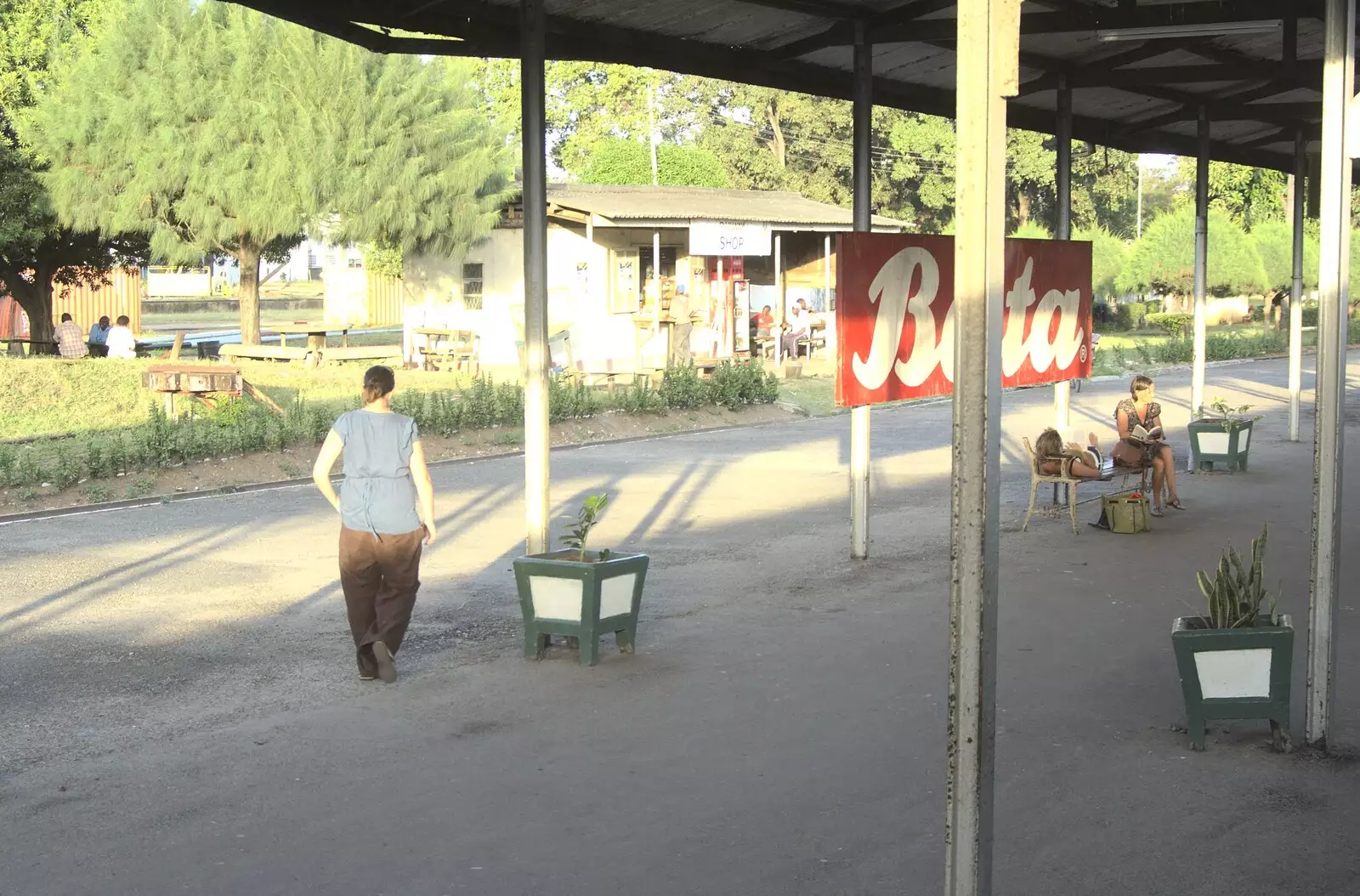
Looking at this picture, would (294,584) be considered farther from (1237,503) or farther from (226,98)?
(226,98)

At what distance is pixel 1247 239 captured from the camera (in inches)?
2120

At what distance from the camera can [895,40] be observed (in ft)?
38.6

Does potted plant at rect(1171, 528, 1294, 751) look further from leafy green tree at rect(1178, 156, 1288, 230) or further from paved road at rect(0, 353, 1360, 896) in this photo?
leafy green tree at rect(1178, 156, 1288, 230)

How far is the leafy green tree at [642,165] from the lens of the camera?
5631 cm

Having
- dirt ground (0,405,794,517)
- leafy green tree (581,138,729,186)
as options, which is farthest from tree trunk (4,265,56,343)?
leafy green tree (581,138,729,186)

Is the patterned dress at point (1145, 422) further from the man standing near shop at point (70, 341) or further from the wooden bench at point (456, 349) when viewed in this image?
the man standing near shop at point (70, 341)

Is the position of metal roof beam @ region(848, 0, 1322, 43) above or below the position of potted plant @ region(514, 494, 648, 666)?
above

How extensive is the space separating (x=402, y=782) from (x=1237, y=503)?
10719 mm

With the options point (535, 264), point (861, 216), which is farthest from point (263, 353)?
point (535, 264)

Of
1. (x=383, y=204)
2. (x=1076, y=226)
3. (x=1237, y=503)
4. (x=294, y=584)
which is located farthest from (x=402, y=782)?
(x=1076, y=226)

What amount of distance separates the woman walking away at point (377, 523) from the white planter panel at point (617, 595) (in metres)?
1.03

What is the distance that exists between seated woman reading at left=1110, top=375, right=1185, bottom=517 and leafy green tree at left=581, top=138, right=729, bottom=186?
139 ft

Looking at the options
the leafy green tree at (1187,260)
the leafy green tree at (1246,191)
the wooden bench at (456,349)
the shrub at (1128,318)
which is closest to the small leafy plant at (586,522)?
the wooden bench at (456,349)

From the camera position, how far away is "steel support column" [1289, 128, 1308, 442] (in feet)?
60.5
